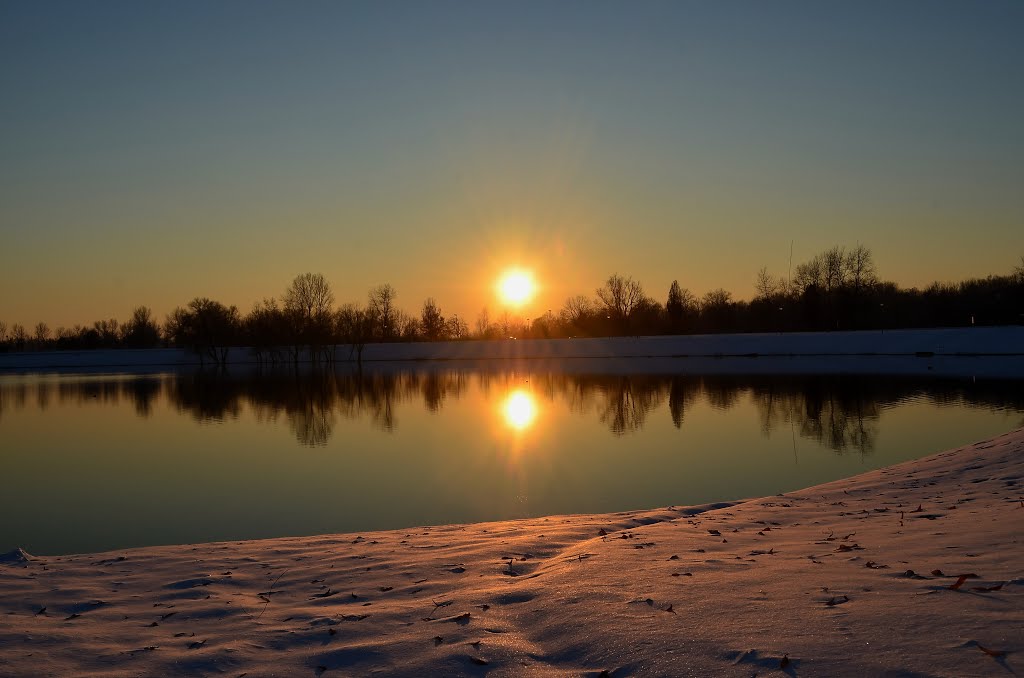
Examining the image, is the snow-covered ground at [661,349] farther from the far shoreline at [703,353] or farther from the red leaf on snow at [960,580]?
the red leaf on snow at [960,580]

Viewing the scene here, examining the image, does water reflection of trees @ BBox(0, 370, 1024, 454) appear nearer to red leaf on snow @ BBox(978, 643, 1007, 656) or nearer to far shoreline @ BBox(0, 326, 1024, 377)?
far shoreline @ BBox(0, 326, 1024, 377)

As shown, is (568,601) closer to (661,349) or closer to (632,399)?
(632,399)

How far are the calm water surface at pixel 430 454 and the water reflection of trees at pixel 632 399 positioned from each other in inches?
8.0

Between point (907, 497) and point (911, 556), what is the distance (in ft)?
14.3

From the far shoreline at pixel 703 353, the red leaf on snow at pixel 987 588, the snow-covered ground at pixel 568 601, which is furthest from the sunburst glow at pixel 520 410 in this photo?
the far shoreline at pixel 703 353

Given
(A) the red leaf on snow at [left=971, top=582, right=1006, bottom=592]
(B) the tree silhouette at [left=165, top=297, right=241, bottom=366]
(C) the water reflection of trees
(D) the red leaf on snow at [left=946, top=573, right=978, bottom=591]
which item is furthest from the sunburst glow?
(B) the tree silhouette at [left=165, top=297, right=241, bottom=366]

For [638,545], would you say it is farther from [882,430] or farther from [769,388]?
[769,388]

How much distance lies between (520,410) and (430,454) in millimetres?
11610

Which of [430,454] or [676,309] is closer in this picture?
[430,454]

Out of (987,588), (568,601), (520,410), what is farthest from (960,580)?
(520,410)

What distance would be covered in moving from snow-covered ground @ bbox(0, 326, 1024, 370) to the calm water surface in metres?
42.4

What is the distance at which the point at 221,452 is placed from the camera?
20.7 meters

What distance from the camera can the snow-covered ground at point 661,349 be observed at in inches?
2884

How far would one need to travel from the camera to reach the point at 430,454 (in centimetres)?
1936
